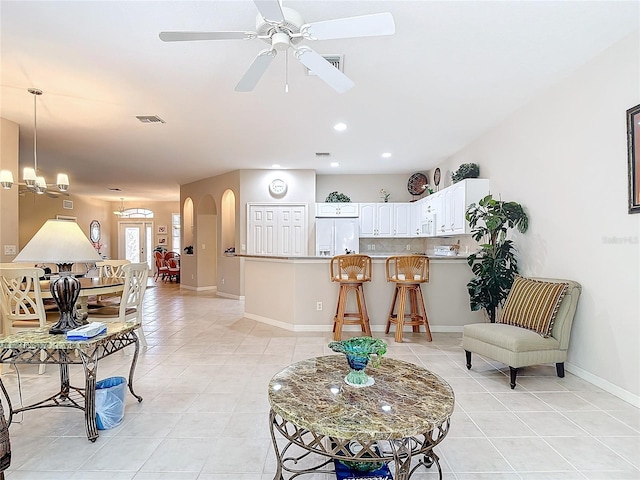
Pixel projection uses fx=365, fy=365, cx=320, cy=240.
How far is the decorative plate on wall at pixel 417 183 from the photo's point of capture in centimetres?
779

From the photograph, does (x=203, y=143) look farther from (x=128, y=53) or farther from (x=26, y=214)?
(x=26, y=214)

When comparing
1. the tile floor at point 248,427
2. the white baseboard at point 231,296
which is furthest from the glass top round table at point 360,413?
the white baseboard at point 231,296

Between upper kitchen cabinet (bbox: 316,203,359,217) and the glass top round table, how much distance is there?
5623 mm

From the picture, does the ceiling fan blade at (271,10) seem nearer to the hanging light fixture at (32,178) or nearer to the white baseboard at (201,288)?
the hanging light fixture at (32,178)

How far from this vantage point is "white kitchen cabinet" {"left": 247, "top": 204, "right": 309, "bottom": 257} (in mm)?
7680

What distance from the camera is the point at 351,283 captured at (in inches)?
176

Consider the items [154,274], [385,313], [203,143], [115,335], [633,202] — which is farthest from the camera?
[154,274]

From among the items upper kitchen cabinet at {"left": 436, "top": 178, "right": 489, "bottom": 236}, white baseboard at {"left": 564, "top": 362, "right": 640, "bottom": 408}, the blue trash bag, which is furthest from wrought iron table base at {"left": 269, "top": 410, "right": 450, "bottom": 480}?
upper kitchen cabinet at {"left": 436, "top": 178, "right": 489, "bottom": 236}

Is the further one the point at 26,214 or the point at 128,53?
the point at 26,214

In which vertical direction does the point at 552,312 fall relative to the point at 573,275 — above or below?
below

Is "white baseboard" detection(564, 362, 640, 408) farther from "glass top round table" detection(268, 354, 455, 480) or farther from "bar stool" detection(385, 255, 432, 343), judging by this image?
"glass top round table" detection(268, 354, 455, 480)

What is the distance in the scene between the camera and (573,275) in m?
3.34

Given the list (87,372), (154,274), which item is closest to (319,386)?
(87,372)

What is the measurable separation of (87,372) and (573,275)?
391 centimetres
